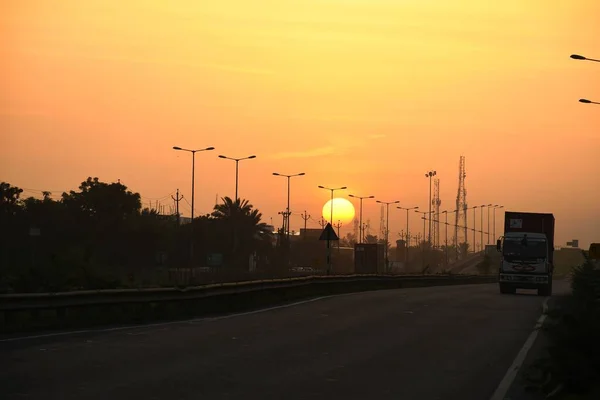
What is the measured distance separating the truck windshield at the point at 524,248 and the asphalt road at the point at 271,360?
79.4ft

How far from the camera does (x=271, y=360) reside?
50.4 ft

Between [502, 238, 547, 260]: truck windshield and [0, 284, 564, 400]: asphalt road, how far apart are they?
2421cm

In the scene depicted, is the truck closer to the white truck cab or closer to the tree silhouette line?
the white truck cab

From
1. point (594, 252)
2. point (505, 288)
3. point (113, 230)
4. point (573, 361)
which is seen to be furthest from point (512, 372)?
point (113, 230)

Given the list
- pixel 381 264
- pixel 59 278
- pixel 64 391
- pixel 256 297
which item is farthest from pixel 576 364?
pixel 381 264

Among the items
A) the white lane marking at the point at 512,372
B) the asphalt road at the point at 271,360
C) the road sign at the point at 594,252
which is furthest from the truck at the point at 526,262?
the white lane marking at the point at 512,372

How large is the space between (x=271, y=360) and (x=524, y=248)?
1392 inches

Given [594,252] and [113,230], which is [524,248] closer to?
[594,252]

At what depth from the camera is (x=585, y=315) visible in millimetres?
13391

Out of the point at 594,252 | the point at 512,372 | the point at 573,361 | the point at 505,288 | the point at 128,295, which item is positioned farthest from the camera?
the point at 505,288

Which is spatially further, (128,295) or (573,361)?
(128,295)

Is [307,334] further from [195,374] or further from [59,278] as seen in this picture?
[59,278]

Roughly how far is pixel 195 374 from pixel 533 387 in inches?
171

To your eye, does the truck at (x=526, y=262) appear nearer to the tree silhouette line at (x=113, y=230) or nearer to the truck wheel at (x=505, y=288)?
the truck wheel at (x=505, y=288)
